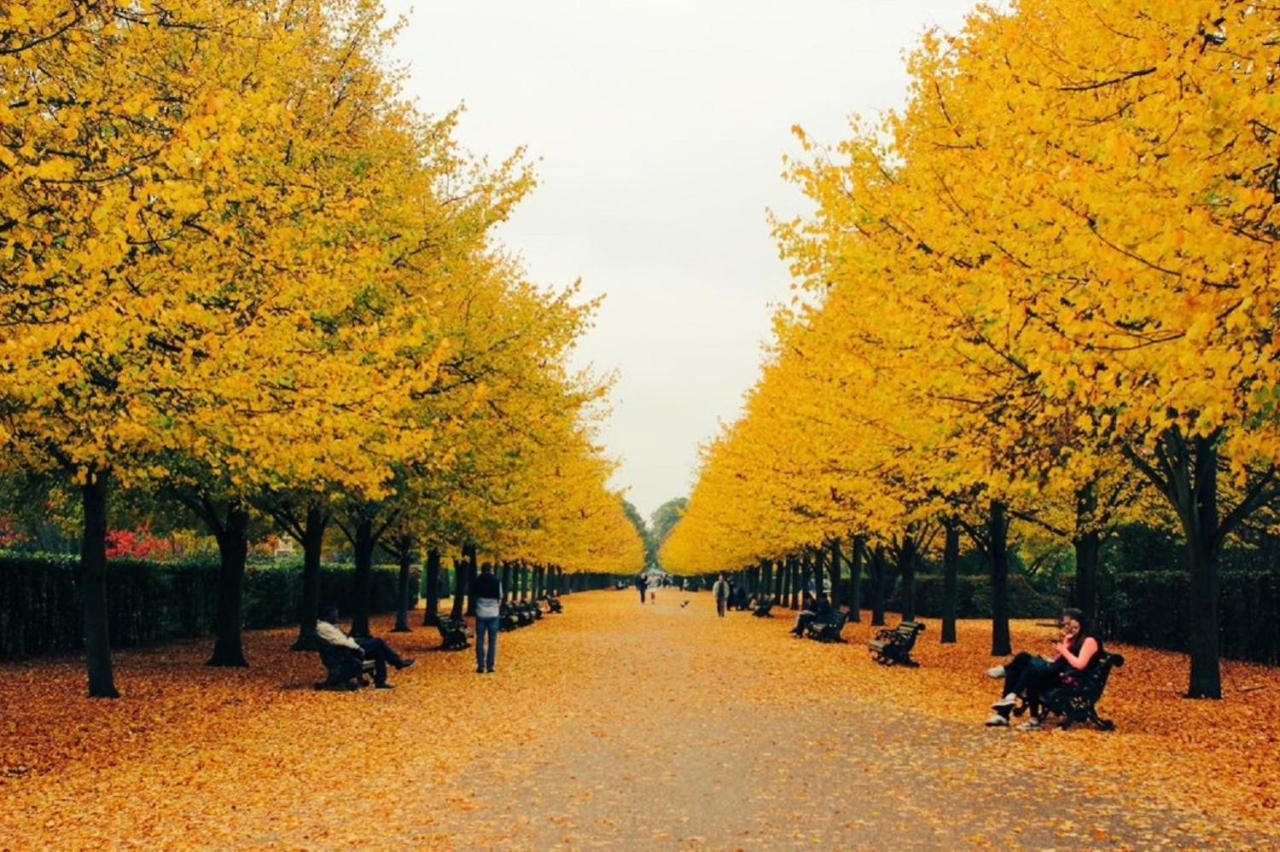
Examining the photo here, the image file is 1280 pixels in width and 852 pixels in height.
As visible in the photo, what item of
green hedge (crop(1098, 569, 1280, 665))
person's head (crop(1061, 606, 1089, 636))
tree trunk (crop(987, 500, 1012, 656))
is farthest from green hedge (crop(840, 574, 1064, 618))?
person's head (crop(1061, 606, 1089, 636))

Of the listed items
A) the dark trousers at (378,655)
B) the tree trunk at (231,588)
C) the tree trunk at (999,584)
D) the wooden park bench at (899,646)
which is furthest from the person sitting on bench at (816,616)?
the tree trunk at (231,588)

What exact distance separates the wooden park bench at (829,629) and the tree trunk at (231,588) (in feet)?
47.8

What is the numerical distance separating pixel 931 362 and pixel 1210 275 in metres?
4.88

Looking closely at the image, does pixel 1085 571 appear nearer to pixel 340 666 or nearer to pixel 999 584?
pixel 999 584

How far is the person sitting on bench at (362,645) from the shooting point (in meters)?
15.8

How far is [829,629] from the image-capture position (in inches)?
1089

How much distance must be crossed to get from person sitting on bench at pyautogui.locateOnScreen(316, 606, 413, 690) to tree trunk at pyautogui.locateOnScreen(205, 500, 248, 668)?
3.46 metres

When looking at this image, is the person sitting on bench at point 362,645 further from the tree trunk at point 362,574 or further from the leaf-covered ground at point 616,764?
the tree trunk at point 362,574

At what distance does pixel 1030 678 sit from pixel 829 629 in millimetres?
15593

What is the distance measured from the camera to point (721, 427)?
163ft

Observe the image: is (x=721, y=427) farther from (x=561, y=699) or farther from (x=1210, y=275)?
(x=1210, y=275)

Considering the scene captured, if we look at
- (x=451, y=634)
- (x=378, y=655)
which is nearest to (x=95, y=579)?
(x=378, y=655)

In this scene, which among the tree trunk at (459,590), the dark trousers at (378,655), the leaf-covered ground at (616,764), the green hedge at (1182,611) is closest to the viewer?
the leaf-covered ground at (616,764)

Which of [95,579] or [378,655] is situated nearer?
[95,579]
